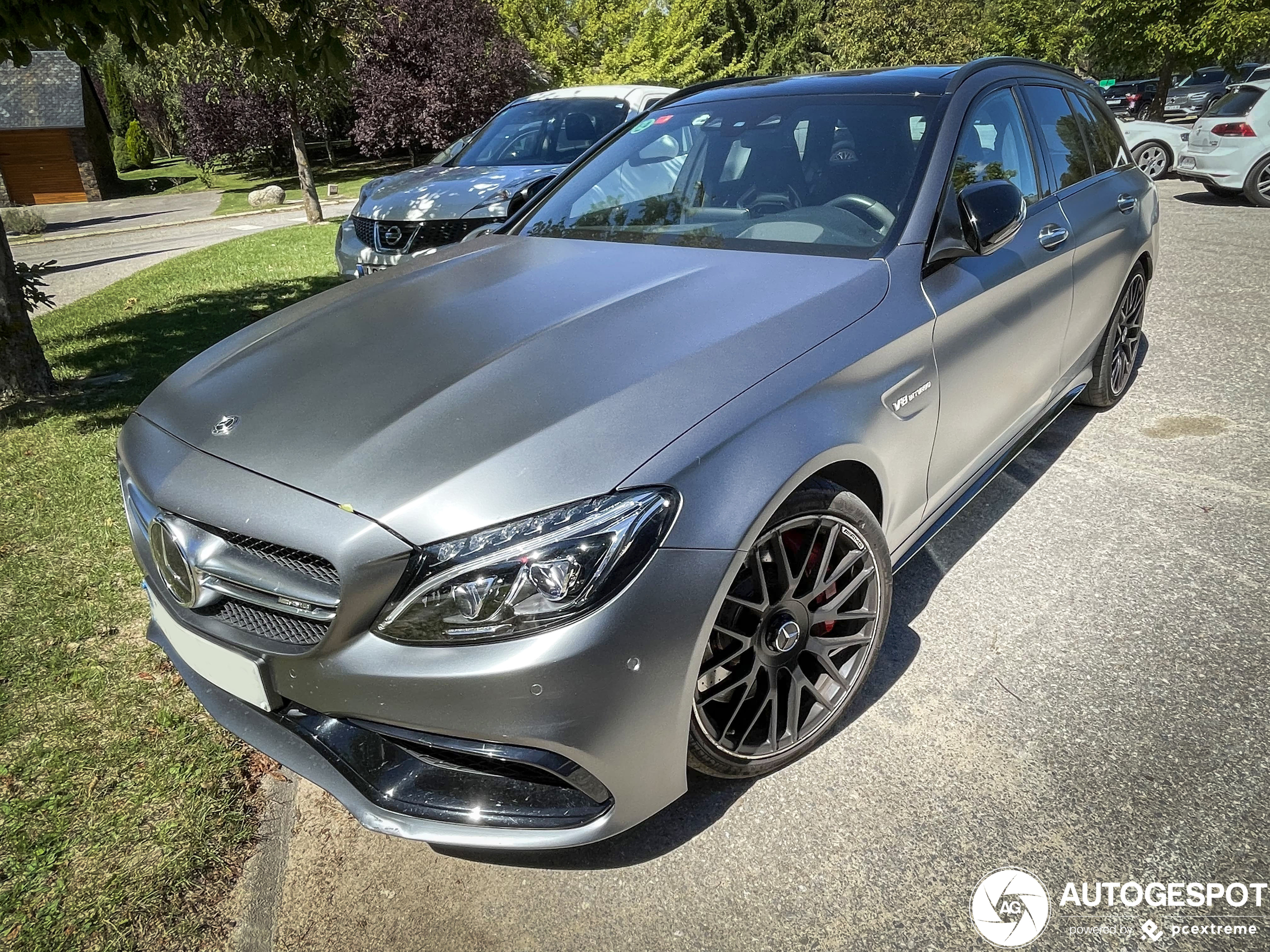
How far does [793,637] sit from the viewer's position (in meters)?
2.24

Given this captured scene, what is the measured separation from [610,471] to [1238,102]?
13.6m

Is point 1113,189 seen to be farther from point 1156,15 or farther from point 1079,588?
point 1156,15

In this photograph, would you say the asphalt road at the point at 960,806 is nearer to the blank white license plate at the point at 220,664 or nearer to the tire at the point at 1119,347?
the blank white license plate at the point at 220,664

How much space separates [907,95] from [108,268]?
13506 millimetres

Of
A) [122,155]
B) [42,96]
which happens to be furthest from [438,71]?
[122,155]

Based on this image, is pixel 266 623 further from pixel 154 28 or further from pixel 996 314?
pixel 154 28

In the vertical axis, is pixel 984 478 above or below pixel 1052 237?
below

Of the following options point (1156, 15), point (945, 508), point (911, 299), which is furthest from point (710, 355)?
point (1156, 15)

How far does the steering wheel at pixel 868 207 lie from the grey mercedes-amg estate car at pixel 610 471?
0.04 feet

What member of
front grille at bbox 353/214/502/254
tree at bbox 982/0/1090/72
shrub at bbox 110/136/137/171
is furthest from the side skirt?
shrub at bbox 110/136/137/171

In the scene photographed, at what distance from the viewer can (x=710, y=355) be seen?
2.15 m

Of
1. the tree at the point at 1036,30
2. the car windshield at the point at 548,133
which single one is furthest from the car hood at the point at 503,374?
the tree at the point at 1036,30

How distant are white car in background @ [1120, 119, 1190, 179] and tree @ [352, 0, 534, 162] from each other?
15827mm

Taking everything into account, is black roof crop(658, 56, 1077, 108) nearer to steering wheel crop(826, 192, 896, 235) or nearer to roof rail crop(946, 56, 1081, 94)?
roof rail crop(946, 56, 1081, 94)
